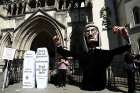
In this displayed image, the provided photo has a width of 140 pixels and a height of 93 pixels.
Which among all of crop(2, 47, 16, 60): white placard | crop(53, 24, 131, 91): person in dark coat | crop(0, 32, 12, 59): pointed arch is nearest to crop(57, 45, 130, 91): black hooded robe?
crop(53, 24, 131, 91): person in dark coat

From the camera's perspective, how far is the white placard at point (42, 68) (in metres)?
8.68

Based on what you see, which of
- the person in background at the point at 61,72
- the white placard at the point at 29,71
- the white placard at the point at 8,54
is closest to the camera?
the white placard at the point at 29,71

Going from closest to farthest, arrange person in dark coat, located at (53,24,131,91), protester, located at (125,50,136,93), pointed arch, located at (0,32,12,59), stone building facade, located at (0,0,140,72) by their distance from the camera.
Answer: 1. person in dark coat, located at (53,24,131,91)
2. protester, located at (125,50,136,93)
3. stone building facade, located at (0,0,140,72)
4. pointed arch, located at (0,32,12,59)

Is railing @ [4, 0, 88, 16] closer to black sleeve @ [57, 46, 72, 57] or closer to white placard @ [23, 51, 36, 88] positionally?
white placard @ [23, 51, 36, 88]

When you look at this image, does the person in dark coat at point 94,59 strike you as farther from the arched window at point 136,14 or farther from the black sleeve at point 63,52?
the arched window at point 136,14

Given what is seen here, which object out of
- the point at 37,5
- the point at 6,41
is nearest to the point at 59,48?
the point at 37,5

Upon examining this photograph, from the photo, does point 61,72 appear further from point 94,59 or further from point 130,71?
point 94,59

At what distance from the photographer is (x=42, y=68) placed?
8.73 metres

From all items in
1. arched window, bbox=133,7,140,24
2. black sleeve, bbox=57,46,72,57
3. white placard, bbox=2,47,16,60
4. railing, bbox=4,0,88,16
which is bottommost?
black sleeve, bbox=57,46,72,57

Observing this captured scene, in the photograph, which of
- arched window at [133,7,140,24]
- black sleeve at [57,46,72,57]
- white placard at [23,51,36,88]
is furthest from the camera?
arched window at [133,7,140,24]

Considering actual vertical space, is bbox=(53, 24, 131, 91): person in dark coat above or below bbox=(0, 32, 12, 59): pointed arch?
below

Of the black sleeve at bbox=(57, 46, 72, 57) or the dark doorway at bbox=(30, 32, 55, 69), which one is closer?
the black sleeve at bbox=(57, 46, 72, 57)

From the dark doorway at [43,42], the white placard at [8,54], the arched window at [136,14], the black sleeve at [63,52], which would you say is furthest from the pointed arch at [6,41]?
the black sleeve at [63,52]

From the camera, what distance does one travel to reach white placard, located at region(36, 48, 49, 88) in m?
8.68
